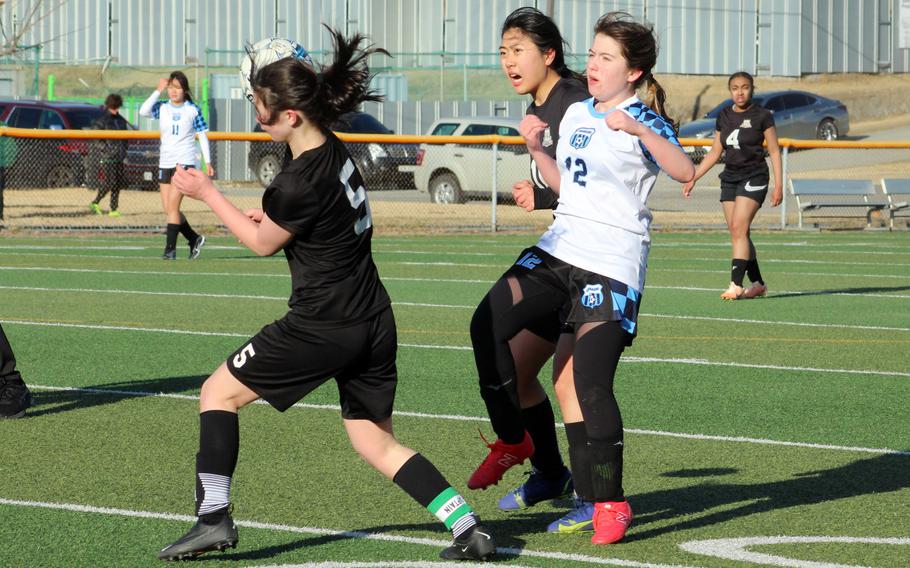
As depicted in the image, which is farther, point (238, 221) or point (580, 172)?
point (580, 172)

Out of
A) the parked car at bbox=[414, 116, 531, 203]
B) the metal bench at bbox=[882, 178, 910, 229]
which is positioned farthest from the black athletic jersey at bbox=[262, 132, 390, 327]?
the metal bench at bbox=[882, 178, 910, 229]

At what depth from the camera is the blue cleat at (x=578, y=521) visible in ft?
18.2

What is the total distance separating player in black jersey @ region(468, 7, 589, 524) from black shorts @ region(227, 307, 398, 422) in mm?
560

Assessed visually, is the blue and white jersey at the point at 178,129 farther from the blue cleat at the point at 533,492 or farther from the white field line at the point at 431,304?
the blue cleat at the point at 533,492

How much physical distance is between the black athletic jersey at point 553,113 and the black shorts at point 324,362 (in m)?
1.08

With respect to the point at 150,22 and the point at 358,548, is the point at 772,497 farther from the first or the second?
the point at 150,22

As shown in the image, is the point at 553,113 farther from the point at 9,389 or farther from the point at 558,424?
the point at 9,389

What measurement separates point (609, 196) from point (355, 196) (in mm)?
980

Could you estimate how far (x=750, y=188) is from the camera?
1397 cm

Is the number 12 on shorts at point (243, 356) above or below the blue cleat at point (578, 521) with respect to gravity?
above

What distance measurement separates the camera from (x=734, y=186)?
46.4 feet

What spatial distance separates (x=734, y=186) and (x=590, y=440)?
30.1ft

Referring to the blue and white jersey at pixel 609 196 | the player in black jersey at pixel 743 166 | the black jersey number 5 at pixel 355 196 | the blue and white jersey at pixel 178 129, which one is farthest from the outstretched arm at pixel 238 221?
the blue and white jersey at pixel 178 129

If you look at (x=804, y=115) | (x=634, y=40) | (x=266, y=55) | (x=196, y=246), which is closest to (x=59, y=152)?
(x=196, y=246)
